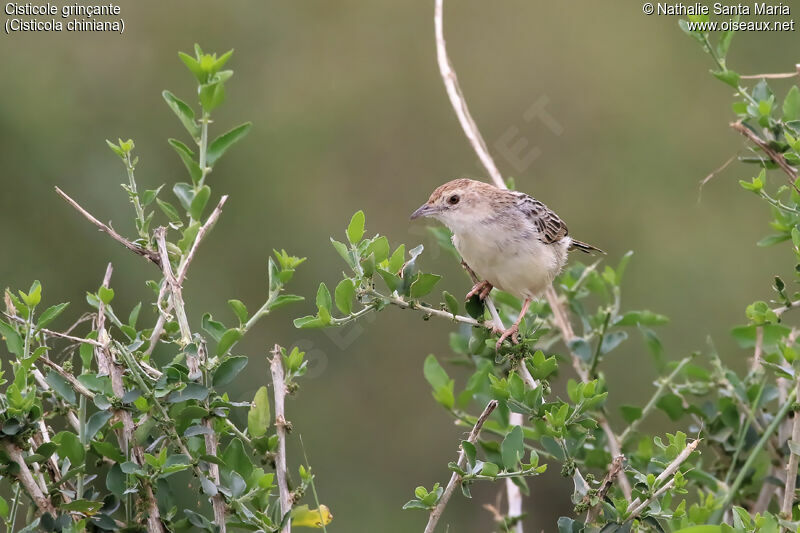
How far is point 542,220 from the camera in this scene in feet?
16.5

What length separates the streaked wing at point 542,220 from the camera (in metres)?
4.98

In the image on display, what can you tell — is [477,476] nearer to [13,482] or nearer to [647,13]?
[13,482]

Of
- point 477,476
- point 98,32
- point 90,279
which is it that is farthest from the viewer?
point 98,32

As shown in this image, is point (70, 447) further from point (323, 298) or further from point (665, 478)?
point (665, 478)

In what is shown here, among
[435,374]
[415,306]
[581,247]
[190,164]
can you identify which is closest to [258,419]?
[415,306]

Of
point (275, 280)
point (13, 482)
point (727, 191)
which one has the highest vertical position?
point (275, 280)

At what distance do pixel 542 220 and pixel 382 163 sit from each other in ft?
12.2

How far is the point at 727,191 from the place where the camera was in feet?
29.7

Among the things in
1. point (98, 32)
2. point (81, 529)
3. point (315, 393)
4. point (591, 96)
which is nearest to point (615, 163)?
point (591, 96)

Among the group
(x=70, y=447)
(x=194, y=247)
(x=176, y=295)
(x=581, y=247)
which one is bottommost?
(x=581, y=247)

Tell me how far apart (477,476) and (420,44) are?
23.2 ft

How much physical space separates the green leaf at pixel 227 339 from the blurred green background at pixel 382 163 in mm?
3955

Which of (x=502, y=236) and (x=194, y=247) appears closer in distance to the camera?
(x=194, y=247)

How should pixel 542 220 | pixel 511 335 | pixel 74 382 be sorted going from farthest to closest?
1. pixel 542 220
2. pixel 511 335
3. pixel 74 382
